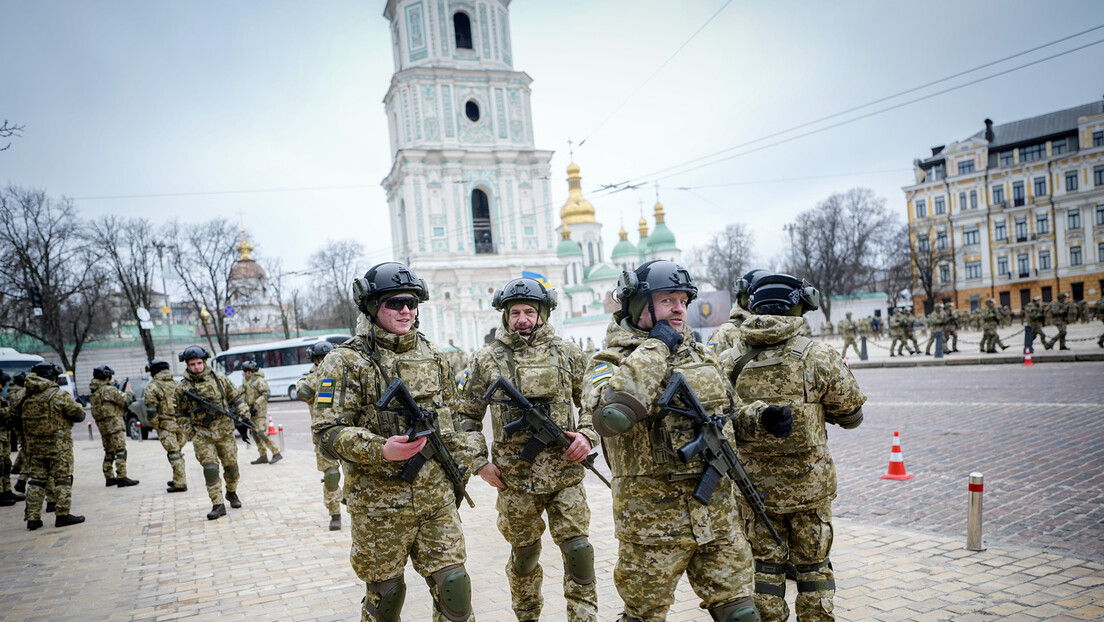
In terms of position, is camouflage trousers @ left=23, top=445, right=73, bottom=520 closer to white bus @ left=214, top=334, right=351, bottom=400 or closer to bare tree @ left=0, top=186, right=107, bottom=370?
bare tree @ left=0, top=186, right=107, bottom=370

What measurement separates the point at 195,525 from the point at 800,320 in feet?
26.0

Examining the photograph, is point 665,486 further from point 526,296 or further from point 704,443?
point 526,296

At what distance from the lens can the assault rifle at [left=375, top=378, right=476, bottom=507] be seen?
11.7 feet

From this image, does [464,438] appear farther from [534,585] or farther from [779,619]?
[779,619]

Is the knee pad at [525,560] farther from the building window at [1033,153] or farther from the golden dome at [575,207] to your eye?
the golden dome at [575,207]

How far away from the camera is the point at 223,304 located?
44.6 m

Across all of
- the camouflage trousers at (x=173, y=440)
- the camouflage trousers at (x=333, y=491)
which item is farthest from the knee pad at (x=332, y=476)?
the camouflage trousers at (x=173, y=440)

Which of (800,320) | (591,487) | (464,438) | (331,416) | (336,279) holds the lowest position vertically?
(591,487)

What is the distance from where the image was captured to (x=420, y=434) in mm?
3561

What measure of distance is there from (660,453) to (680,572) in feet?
1.90

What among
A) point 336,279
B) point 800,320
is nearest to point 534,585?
point 800,320

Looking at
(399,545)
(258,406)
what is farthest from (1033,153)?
(399,545)

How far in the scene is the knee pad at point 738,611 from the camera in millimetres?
2941

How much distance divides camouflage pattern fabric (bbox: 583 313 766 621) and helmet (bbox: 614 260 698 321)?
0.28 m
